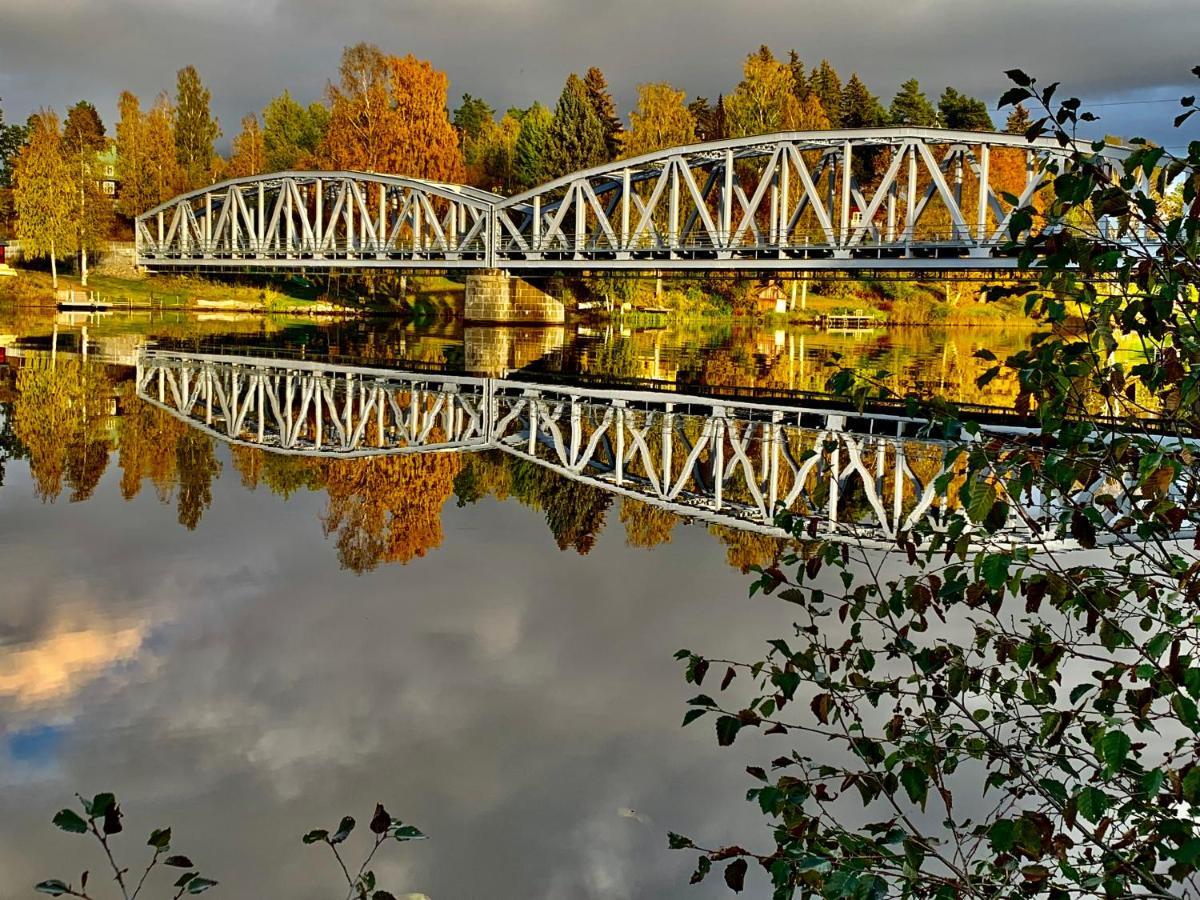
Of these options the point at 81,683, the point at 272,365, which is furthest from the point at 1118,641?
the point at 272,365

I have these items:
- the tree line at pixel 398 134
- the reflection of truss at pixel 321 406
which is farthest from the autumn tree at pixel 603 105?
the reflection of truss at pixel 321 406

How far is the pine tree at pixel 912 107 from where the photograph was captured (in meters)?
81.8

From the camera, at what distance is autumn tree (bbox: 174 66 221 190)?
7819cm

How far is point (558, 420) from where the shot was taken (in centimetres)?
1819

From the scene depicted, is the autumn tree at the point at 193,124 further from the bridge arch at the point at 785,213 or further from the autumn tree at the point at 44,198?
the bridge arch at the point at 785,213

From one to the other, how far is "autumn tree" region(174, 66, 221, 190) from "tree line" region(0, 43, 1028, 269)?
0.31ft

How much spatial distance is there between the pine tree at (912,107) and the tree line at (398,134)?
7 centimetres

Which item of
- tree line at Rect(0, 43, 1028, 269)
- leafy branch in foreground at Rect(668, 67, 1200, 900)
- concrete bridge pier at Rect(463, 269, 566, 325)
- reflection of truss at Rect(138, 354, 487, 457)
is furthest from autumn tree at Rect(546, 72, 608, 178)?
leafy branch in foreground at Rect(668, 67, 1200, 900)

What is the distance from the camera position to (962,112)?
82.6 meters

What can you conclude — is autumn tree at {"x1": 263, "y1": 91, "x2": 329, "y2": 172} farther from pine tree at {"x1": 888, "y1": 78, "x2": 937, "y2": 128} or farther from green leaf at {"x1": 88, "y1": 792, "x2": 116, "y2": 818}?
green leaf at {"x1": 88, "y1": 792, "x2": 116, "y2": 818}

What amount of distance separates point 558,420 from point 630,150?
46.6 m

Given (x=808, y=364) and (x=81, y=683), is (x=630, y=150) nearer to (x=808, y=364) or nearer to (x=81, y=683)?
(x=808, y=364)

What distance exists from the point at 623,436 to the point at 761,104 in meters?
A: 53.5

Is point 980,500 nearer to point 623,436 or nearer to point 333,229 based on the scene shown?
point 623,436
